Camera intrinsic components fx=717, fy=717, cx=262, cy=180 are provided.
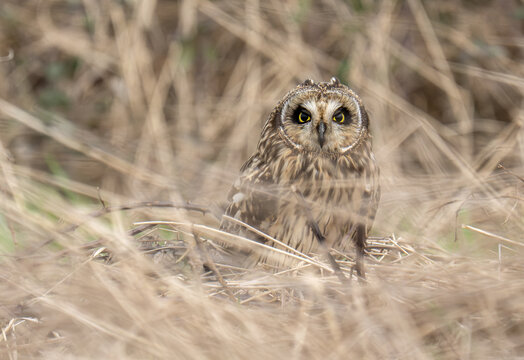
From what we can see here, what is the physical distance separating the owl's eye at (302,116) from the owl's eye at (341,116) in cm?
9

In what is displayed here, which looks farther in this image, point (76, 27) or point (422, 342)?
point (76, 27)

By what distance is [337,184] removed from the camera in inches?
89.0

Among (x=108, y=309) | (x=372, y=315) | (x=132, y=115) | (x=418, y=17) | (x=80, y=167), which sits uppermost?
(x=418, y=17)

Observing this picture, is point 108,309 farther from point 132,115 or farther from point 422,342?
point 132,115

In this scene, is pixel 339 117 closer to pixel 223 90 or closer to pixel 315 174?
pixel 315 174

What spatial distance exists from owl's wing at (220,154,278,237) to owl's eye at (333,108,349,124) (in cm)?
29

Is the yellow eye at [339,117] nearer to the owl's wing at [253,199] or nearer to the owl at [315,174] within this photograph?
the owl at [315,174]

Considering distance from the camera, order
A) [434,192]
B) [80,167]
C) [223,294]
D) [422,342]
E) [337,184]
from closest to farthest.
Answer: [422,342] < [223,294] < [434,192] < [337,184] < [80,167]

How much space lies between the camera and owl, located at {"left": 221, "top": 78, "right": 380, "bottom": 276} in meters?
2.26

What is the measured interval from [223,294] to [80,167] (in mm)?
2893

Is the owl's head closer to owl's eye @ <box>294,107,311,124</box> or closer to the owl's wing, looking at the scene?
owl's eye @ <box>294,107,311,124</box>

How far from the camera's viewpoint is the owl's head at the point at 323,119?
226 cm

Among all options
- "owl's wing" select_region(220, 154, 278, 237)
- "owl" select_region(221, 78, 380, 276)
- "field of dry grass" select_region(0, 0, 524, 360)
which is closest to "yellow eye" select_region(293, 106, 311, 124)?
"owl" select_region(221, 78, 380, 276)

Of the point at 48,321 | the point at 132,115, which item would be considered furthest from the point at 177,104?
the point at 48,321
